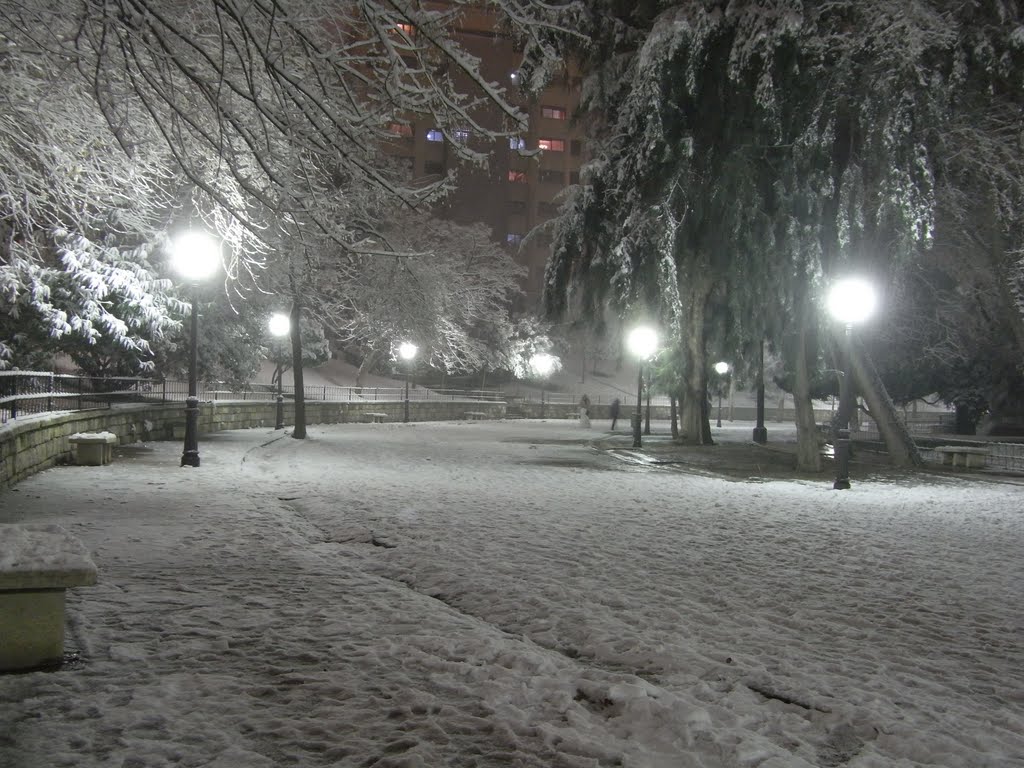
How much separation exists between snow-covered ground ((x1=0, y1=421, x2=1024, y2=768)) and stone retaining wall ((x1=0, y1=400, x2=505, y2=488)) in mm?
1141

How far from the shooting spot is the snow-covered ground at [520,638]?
3.72 metres

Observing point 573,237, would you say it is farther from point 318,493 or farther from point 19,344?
point 19,344

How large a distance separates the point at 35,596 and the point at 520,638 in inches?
115

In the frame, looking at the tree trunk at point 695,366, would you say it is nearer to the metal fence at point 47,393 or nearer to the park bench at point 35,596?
the metal fence at point 47,393

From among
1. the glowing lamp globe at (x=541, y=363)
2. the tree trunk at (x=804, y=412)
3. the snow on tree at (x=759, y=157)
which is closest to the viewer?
the snow on tree at (x=759, y=157)

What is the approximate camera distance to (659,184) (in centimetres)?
1936

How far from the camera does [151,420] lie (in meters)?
22.2

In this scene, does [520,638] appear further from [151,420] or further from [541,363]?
[541,363]

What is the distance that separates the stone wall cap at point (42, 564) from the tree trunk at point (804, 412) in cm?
1486

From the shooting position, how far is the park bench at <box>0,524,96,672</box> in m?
4.14

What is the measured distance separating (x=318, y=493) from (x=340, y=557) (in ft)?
15.6

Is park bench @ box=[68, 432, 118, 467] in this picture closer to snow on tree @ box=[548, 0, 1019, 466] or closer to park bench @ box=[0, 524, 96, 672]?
park bench @ box=[0, 524, 96, 672]

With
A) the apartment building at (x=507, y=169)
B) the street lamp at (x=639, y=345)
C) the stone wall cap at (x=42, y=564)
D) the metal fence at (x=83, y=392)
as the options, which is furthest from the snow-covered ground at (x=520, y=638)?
the apartment building at (x=507, y=169)

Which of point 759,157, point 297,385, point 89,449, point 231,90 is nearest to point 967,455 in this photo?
point 759,157
